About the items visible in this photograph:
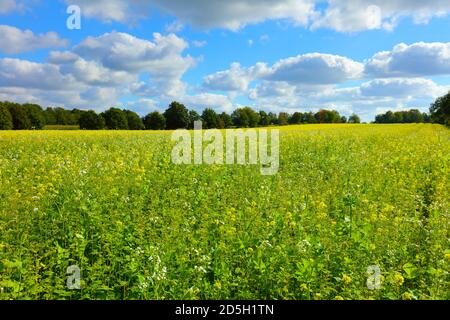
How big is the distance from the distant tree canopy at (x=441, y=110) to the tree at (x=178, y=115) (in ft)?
145

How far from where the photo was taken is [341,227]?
6.73 m

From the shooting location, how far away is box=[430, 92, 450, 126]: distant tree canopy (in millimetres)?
68312

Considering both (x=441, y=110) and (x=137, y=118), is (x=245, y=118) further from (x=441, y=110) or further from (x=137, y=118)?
(x=441, y=110)

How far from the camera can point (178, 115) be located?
7406cm

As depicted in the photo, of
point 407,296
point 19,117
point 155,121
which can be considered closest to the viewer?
point 407,296

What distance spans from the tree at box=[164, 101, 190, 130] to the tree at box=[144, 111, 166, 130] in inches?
128

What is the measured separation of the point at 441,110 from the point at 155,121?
54.5m

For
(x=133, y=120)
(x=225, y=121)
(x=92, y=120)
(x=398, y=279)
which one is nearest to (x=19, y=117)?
(x=92, y=120)

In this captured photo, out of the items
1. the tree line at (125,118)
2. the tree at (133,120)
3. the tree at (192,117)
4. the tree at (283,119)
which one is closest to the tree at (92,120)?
the tree line at (125,118)

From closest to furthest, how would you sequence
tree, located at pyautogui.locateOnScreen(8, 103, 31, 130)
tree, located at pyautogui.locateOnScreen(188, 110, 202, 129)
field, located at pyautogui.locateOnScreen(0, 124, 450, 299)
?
field, located at pyautogui.locateOnScreen(0, 124, 450, 299), tree, located at pyautogui.locateOnScreen(8, 103, 31, 130), tree, located at pyautogui.locateOnScreen(188, 110, 202, 129)

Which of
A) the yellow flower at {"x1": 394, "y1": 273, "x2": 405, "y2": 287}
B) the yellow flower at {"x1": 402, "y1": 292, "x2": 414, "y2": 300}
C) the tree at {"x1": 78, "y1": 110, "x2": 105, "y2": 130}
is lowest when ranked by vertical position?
the yellow flower at {"x1": 402, "y1": 292, "x2": 414, "y2": 300}

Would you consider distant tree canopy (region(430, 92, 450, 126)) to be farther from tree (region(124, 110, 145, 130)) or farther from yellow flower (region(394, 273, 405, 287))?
yellow flower (region(394, 273, 405, 287))

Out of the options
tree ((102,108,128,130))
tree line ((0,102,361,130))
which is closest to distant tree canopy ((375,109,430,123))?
tree line ((0,102,361,130))

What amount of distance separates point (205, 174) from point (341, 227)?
5464 millimetres
